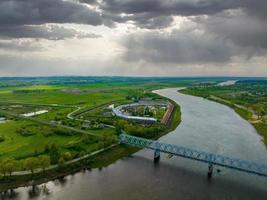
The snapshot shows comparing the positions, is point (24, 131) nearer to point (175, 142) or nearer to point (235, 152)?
point (175, 142)

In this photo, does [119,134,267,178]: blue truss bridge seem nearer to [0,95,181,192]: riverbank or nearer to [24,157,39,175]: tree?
[0,95,181,192]: riverbank

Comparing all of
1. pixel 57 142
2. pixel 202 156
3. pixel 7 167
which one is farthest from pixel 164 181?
pixel 57 142

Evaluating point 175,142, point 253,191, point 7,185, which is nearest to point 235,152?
point 175,142

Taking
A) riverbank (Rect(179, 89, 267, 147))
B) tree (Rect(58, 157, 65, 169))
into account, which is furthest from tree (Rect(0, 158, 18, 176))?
riverbank (Rect(179, 89, 267, 147))

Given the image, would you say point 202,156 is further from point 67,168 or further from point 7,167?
point 7,167

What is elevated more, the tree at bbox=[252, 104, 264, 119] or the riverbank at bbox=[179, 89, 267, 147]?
the tree at bbox=[252, 104, 264, 119]

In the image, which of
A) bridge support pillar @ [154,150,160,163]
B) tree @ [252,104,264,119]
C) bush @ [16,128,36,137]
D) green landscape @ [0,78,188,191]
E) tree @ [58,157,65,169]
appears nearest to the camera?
green landscape @ [0,78,188,191]
